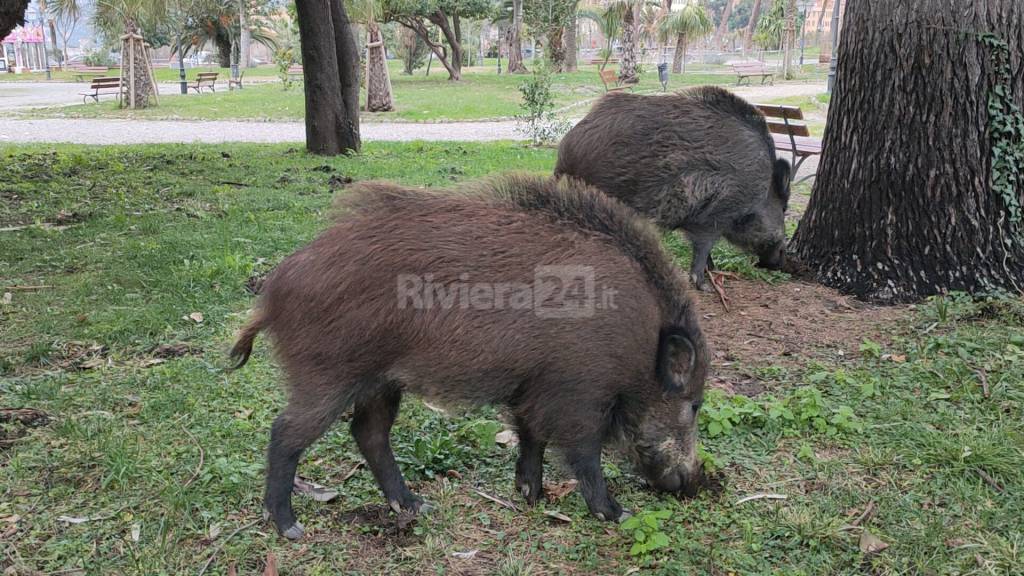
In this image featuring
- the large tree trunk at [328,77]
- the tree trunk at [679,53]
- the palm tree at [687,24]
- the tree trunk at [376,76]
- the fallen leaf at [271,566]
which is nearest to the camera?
the fallen leaf at [271,566]

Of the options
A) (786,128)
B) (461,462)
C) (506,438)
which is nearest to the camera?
(461,462)

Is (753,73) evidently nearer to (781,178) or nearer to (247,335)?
(781,178)

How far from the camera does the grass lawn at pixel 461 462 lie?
2908mm

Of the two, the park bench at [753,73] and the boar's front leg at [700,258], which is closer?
the boar's front leg at [700,258]

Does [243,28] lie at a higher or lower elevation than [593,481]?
higher

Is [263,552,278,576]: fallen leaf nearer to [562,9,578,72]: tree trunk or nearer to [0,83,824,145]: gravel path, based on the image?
[0,83,824,145]: gravel path

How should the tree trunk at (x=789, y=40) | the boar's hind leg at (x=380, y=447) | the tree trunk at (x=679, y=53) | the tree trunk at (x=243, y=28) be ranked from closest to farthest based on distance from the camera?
the boar's hind leg at (x=380, y=447) < the tree trunk at (x=789, y=40) < the tree trunk at (x=679, y=53) < the tree trunk at (x=243, y=28)

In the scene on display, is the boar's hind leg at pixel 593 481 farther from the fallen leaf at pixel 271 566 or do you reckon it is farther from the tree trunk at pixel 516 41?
the tree trunk at pixel 516 41

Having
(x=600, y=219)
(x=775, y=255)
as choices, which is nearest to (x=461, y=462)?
(x=600, y=219)

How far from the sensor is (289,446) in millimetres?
2887

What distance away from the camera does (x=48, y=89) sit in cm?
3192

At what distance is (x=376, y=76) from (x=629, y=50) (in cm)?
1398

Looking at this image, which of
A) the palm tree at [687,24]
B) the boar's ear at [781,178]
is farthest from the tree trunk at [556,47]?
the boar's ear at [781,178]

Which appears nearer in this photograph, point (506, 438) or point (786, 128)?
point (506, 438)
